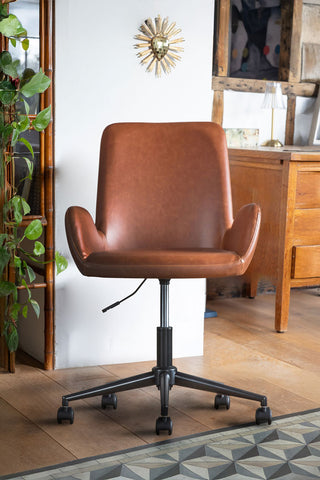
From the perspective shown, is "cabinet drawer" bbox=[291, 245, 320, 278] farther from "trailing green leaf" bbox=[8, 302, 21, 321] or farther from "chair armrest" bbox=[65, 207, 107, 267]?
"trailing green leaf" bbox=[8, 302, 21, 321]

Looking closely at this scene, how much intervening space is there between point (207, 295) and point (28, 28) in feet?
6.59

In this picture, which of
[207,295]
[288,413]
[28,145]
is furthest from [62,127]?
[207,295]

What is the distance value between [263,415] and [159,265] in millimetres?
587

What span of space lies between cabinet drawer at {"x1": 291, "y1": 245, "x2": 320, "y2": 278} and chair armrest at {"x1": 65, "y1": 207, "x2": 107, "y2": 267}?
131 cm

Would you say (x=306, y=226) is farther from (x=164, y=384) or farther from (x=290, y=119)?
(x=164, y=384)

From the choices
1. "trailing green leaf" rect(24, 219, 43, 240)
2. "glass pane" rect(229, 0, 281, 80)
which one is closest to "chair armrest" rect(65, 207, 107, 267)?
"trailing green leaf" rect(24, 219, 43, 240)

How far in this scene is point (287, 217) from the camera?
3.39 meters

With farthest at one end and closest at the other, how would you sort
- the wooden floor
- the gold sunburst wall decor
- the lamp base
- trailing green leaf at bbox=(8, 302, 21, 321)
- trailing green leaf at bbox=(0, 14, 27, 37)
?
the lamp base → the gold sunburst wall decor → trailing green leaf at bbox=(8, 302, 21, 321) → trailing green leaf at bbox=(0, 14, 27, 37) → the wooden floor

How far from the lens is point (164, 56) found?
9.41 ft

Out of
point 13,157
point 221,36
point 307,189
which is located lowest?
point 307,189

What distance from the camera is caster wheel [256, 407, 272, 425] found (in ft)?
7.49

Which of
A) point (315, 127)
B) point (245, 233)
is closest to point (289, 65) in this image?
point (315, 127)

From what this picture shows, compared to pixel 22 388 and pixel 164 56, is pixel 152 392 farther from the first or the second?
pixel 164 56

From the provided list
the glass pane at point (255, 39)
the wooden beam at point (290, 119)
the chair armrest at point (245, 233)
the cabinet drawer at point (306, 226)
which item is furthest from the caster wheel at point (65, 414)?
the glass pane at point (255, 39)
